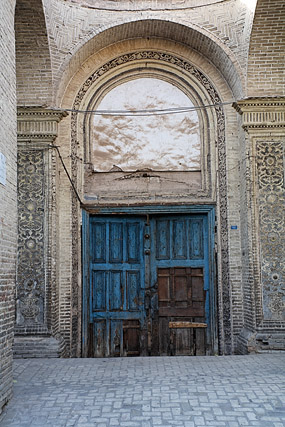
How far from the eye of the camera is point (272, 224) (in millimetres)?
7188

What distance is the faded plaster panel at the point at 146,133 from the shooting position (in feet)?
26.0

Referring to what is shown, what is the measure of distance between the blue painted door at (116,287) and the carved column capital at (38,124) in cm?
169

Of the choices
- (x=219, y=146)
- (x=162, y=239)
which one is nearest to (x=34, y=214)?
(x=162, y=239)

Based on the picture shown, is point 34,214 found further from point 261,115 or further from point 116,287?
point 261,115

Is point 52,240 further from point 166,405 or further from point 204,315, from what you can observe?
point 166,405

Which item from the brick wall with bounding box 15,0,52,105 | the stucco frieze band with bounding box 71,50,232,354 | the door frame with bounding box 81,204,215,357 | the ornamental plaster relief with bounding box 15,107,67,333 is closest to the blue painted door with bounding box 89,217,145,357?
the door frame with bounding box 81,204,215,357

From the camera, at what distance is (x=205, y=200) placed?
7.73 m

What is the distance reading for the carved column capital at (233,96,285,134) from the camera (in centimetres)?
727

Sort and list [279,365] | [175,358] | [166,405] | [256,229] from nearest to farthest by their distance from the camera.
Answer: [166,405] < [279,365] < [175,358] < [256,229]

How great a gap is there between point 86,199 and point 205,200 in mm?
2110

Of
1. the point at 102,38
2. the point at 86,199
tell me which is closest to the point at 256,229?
the point at 86,199

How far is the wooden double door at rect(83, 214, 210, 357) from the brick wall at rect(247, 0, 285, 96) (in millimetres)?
2457

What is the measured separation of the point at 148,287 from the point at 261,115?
3528 millimetres

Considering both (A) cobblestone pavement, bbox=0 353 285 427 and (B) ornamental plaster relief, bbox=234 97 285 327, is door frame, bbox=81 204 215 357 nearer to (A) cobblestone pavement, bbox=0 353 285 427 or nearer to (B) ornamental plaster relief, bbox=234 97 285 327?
(B) ornamental plaster relief, bbox=234 97 285 327
